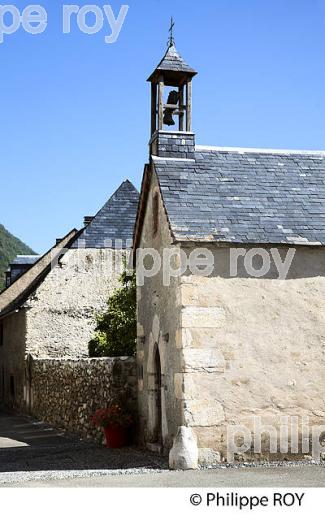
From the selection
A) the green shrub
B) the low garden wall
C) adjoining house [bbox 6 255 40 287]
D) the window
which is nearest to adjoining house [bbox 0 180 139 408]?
the green shrub

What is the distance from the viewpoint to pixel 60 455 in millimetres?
13953

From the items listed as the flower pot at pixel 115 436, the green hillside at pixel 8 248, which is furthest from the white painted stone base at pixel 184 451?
the green hillside at pixel 8 248

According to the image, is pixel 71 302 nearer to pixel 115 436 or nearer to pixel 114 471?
pixel 115 436

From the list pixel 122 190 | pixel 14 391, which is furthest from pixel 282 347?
pixel 14 391

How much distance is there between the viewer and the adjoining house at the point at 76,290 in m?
24.5

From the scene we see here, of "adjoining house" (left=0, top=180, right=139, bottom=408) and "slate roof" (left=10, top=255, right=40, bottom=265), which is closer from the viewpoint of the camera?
"adjoining house" (left=0, top=180, right=139, bottom=408)

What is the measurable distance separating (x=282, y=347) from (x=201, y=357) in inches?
54.1

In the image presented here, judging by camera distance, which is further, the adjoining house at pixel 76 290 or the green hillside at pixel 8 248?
the green hillside at pixel 8 248

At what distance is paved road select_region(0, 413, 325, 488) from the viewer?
10234 millimetres

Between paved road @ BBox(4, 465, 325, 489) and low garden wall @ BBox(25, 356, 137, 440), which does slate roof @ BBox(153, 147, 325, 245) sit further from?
low garden wall @ BBox(25, 356, 137, 440)

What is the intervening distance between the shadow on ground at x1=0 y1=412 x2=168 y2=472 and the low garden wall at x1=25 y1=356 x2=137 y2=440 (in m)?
0.42

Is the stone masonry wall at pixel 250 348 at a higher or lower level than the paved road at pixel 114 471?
higher

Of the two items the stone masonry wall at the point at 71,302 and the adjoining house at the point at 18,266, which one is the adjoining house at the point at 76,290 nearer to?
the stone masonry wall at the point at 71,302

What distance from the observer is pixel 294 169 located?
14.5 meters
